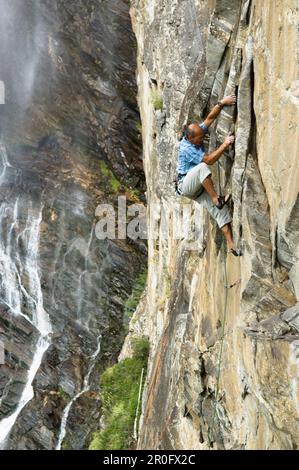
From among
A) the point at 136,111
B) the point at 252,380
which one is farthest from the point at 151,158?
the point at 252,380

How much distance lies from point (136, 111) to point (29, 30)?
17.9 ft

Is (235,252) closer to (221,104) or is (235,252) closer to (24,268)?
(221,104)

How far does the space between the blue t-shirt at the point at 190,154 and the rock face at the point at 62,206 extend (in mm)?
11949

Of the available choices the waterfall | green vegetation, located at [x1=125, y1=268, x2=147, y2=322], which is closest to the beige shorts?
green vegetation, located at [x1=125, y1=268, x2=147, y2=322]

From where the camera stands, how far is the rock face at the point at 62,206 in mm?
19047

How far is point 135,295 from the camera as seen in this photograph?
19.3m

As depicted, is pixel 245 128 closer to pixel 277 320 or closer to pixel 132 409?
pixel 277 320

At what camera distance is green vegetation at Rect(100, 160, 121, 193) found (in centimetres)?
2006

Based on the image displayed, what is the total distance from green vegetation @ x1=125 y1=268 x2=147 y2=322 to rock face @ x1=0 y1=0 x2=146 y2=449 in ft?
0.90

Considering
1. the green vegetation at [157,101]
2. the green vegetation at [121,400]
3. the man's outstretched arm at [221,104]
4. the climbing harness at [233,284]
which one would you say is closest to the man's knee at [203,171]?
the man's outstretched arm at [221,104]

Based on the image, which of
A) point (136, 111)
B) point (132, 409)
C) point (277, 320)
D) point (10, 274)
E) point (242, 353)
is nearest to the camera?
point (277, 320)

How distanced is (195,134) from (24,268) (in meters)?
14.8

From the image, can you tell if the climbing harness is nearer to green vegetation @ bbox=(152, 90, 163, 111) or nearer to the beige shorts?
the beige shorts
